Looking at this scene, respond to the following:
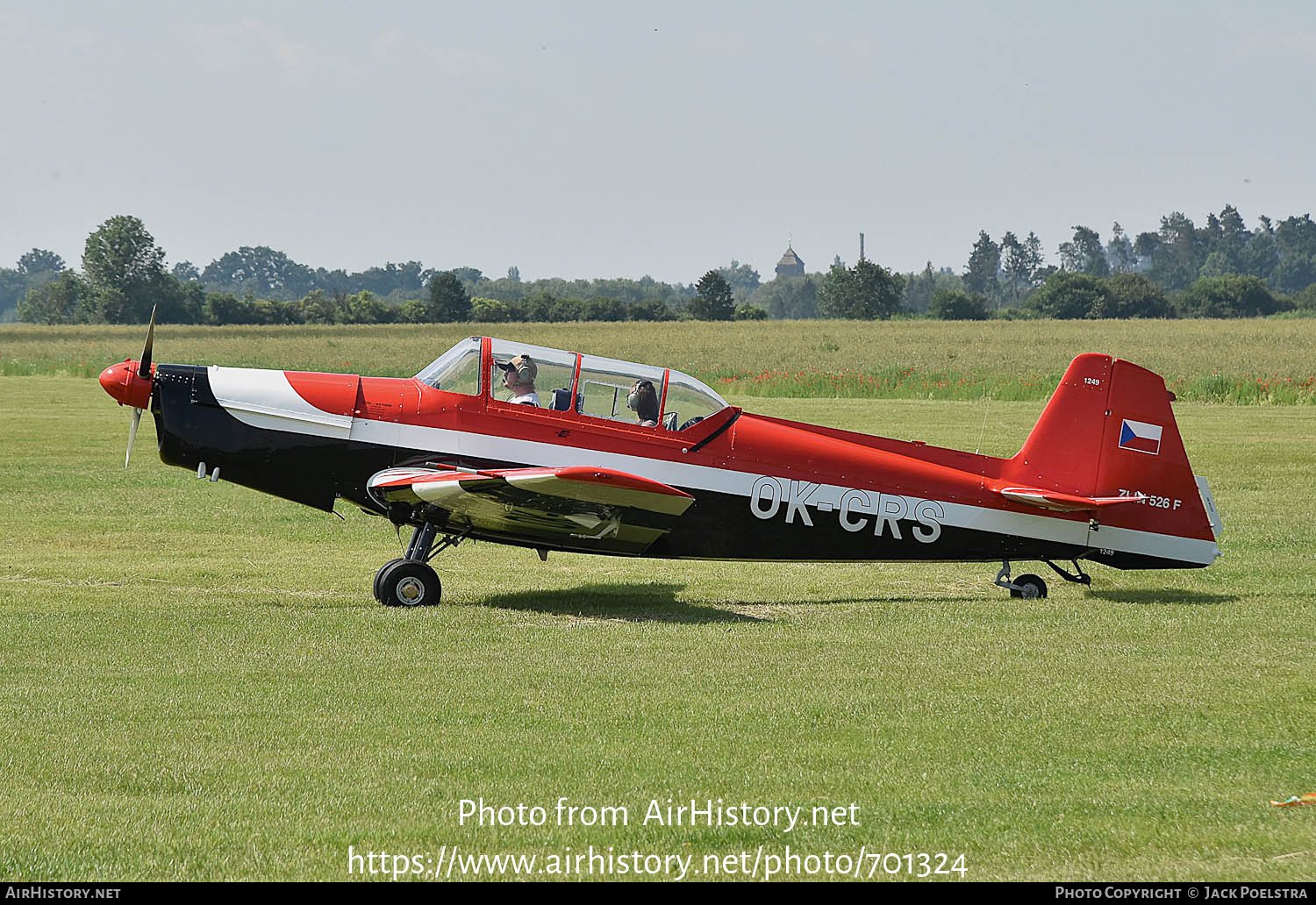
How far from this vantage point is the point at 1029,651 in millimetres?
8859

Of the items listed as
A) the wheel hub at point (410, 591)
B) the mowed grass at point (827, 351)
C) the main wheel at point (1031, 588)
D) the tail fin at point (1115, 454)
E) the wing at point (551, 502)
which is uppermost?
the mowed grass at point (827, 351)

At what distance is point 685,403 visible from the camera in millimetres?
10898

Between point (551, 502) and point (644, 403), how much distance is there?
52.6 inches

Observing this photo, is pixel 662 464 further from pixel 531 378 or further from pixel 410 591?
pixel 410 591

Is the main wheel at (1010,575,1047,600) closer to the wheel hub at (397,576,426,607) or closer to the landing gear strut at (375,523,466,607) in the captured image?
the landing gear strut at (375,523,466,607)

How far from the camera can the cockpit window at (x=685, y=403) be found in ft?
35.6

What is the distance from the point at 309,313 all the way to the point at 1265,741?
9700 centimetres

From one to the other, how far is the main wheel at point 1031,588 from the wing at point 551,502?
10.8ft

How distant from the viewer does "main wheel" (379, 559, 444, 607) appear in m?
10.7

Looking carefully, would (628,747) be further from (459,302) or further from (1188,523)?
(459,302)

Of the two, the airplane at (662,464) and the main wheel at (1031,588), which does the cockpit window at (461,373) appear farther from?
the main wheel at (1031,588)

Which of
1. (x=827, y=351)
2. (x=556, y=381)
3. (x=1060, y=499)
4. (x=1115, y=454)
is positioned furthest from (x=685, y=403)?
(x=827, y=351)

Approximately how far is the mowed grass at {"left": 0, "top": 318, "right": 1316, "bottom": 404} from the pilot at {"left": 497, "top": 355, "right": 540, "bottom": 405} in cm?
2793

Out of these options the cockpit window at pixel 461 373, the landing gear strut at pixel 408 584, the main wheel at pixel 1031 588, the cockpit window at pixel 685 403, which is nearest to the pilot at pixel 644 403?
the cockpit window at pixel 685 403
